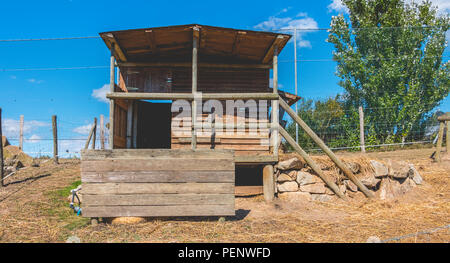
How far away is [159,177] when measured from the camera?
5641 millimetres

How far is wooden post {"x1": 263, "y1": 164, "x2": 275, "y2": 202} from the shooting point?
7770mm

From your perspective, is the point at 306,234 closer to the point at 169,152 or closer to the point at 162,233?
the point at 162,233

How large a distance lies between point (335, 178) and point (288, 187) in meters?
1.26

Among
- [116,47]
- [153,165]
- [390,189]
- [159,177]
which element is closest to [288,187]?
[390,189]

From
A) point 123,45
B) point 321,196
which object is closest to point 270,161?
point 321,196

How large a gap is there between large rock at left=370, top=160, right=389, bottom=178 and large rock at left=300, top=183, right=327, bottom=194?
1.50m

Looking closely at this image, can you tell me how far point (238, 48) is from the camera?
8.43m

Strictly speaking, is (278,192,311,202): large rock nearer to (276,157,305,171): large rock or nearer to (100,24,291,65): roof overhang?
(276,157,305,171): large rock

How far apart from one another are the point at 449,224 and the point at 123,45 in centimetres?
823

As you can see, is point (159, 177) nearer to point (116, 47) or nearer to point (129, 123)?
point (129, 123)

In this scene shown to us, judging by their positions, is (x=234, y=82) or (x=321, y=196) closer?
(x=321, y=196)


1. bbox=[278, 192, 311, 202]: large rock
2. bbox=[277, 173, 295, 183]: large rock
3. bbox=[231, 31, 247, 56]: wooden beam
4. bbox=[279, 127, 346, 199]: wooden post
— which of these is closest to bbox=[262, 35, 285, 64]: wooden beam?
bbox=[231, 31, 247, 56]: wooden beam

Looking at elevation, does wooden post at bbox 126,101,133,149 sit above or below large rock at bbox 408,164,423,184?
above
